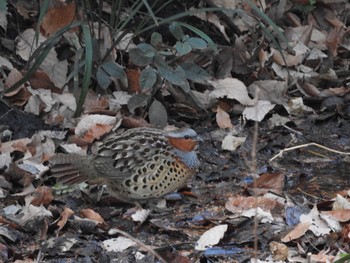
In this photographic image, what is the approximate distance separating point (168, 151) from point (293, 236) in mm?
1031

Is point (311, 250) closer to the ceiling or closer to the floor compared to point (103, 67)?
closer to the floor

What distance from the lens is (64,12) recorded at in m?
6.80

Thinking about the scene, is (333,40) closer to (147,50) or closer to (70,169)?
(147,50)

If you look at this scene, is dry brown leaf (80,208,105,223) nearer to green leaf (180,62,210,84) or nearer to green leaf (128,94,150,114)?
green leaf (128,94,150,114)

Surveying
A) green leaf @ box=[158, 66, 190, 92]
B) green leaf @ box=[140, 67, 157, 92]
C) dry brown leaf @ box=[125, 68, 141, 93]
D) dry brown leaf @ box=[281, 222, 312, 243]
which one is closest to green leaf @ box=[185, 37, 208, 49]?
green leaf @ box=[158, 66, 190, 92]

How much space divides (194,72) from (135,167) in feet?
4.28

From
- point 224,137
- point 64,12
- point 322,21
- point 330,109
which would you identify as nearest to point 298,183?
point 224,137

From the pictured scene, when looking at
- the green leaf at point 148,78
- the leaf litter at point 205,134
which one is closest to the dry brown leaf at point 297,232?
→ the leaf litter at point 205,134

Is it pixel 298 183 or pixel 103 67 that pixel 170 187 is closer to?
pixel 298 183

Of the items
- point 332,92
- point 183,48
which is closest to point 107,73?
point 183,48

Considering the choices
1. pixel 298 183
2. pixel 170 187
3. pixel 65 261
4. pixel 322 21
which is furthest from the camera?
pixel 322 21

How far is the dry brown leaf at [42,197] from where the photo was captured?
522cm

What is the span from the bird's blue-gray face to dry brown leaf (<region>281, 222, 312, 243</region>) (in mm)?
876

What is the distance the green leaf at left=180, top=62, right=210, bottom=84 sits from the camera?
6352 millimetres
